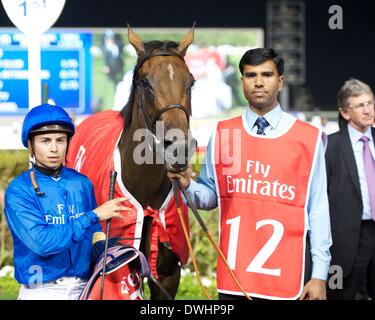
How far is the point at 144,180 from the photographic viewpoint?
376cm

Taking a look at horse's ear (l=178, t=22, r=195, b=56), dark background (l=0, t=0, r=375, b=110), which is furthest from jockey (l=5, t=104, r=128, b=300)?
dark background (l=0, t=0, r=375, b=110)

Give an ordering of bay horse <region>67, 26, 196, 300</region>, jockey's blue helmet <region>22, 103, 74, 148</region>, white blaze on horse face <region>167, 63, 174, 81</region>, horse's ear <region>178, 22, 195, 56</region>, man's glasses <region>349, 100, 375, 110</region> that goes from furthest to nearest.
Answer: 1. man's glasses <region>349, 100, 375, 110</region>
2. horse's ear <region>178, 22, 195, 56</region>
3. white blaze on horse face <region>167, 63, 174, 81</region>
4. bay horse <region>67, 26, 196, 300</region>
5. jockey's blue helmet <region>22, 103, 74, 148</region>

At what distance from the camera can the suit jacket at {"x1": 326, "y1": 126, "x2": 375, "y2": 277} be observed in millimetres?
4391

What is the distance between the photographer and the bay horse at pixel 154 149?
3393 millimetres

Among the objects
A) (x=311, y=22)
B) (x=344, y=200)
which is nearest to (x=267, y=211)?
(x=344, y=200)

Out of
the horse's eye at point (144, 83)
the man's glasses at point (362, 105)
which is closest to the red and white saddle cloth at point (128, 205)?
the horse's eye at point (144, 83)

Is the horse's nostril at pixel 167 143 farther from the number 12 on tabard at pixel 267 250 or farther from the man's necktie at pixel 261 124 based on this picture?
the number 12 on tabard at pixel 267 250

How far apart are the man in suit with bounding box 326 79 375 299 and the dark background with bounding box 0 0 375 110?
410 inches

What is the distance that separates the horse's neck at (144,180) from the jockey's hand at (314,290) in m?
0.99

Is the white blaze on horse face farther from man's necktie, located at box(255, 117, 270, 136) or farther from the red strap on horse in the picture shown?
the red strap on horse

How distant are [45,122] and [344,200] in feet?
6.76
